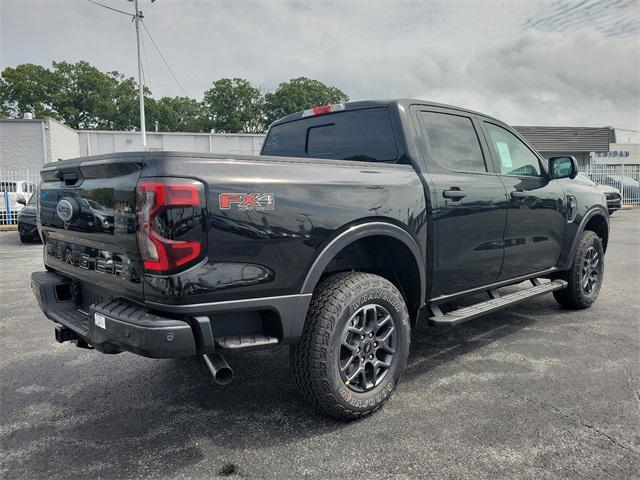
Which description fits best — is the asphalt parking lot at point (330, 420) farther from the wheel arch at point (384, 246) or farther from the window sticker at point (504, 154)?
the window sticker at point (504, 154)

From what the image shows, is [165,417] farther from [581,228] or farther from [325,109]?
[581,228]

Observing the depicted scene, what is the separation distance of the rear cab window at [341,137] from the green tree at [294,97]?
59414mm

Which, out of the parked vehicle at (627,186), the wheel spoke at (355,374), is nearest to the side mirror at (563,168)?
the wheel spoke at (355,374)

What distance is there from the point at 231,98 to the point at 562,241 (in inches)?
2447

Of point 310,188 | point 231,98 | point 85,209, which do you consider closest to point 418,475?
point 310,188

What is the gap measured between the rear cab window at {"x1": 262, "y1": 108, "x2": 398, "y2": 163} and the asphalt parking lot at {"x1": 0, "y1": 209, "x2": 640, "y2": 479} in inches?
65.1

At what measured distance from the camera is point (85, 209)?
8.73 feet

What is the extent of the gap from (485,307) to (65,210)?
9.72 feet

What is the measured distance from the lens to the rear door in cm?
343

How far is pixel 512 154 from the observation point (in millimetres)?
4410

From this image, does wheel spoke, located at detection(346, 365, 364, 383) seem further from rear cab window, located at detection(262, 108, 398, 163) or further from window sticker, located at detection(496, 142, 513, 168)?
window sticker, located at detection(496, 142, 513, 168)

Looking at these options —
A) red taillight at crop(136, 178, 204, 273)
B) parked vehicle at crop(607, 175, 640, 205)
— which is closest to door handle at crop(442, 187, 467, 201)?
red taillight at crop(136, 178, 204, 273)

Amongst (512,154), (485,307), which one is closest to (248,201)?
(485,307)

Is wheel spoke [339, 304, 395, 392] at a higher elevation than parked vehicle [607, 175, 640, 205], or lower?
lower
